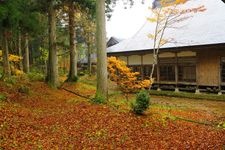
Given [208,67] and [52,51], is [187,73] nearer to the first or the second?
[208,67]

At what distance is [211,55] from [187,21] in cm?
537

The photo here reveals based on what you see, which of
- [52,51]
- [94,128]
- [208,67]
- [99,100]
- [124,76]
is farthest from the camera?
[124,76]

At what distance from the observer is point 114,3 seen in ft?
75.2

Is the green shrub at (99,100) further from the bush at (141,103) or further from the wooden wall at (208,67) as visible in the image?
the wooden wall at (208,67)

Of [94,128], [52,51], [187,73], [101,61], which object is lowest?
[94,128]

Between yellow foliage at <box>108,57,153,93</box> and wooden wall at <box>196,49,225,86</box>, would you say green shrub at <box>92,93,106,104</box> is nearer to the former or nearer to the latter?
yellow foliage at <box>108,57,153,93</box>

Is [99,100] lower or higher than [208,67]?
lower

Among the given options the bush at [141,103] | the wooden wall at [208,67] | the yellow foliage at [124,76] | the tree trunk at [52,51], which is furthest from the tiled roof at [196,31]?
the bush at [141,103]

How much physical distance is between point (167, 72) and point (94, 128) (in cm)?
1797

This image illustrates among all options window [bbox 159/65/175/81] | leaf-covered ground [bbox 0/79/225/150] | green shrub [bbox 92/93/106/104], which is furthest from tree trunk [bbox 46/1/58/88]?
window [bbox 159/65/175/81]

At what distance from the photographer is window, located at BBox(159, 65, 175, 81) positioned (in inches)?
1085

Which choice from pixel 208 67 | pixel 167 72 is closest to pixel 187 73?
pixel 167 72

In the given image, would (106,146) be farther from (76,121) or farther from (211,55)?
(211,55)

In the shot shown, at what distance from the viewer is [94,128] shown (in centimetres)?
1104
